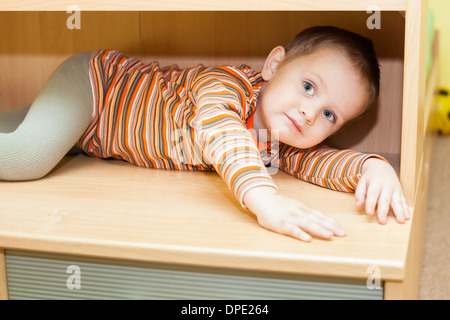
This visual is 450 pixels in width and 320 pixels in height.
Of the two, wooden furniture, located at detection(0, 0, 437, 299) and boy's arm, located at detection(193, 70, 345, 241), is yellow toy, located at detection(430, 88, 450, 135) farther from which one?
boy's arm, located at detection(193, 70, 345, 241)

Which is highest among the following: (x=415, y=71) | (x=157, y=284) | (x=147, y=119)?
(x=415, y=71)

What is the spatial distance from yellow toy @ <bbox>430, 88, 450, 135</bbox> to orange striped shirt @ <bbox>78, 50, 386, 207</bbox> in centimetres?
130

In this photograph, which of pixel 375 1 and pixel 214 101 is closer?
pixel 375 1

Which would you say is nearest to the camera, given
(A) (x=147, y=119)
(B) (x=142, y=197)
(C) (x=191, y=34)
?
(B) (x=142, y=197)

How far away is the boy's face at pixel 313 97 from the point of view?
807mm

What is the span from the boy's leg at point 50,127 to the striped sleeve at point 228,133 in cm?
21

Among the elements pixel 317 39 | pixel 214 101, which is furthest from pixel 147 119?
pixel 317 39

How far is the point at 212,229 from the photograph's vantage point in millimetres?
645

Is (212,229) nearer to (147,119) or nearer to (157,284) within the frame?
(157,284)

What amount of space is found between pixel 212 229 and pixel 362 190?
211mm

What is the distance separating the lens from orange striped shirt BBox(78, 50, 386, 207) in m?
0.75

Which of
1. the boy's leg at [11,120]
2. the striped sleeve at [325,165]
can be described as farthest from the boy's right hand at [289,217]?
the boy's leg at [11,120]

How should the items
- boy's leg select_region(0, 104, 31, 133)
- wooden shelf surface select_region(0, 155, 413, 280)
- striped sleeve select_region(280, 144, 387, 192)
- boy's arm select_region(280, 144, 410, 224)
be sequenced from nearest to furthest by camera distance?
wooden shelf surface select_region(0, 155, 413, 280) → boy's arm select_region(280, 144, 410, 224) → striped sleeve select_region(280, 144, 387, 192) → boy's leg select_region(0, 104, 31, 133)

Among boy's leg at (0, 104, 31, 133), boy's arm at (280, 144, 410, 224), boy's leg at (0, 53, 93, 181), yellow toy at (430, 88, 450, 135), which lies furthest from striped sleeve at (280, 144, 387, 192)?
yellow toy at (430, 88, 450, 135)
